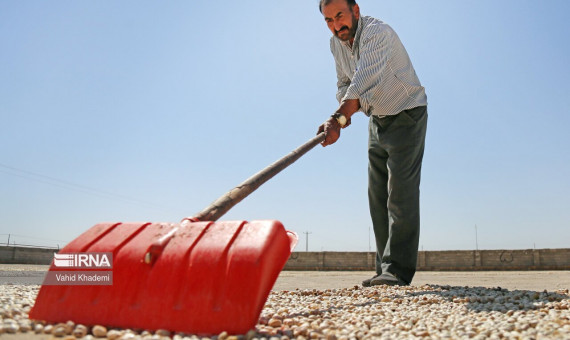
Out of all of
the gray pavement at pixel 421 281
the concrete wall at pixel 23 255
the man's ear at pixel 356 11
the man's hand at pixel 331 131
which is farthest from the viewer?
the concrete wall at pixel 23 255

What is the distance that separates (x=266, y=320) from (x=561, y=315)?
42.0 inches

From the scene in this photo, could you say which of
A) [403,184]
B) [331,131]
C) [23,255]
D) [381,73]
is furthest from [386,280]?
[23,255]

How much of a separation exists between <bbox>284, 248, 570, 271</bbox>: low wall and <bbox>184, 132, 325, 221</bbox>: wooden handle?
571 inches

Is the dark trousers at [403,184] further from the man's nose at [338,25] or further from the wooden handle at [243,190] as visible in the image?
the wooden handle at [243,190]

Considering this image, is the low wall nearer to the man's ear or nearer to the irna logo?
the man's ear

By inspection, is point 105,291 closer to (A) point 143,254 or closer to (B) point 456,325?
(A) point 143,254

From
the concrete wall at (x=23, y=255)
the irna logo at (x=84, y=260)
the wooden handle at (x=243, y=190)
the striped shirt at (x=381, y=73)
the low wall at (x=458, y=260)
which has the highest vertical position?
the striped shirt at (x=381, y=73)

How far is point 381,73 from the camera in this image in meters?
2.54

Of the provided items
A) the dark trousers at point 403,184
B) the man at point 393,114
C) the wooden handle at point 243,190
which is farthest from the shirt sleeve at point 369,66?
the wooden handle at point 243,190

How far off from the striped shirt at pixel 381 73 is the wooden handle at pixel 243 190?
26.4 inches

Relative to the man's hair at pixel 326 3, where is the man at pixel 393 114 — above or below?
below

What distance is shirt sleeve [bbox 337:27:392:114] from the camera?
2.46 metres

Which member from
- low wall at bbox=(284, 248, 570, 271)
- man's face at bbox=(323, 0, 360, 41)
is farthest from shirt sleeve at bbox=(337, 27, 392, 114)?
low wall at bbox=(284, 248, 570, 271)

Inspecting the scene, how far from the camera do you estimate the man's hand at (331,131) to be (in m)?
2.27
